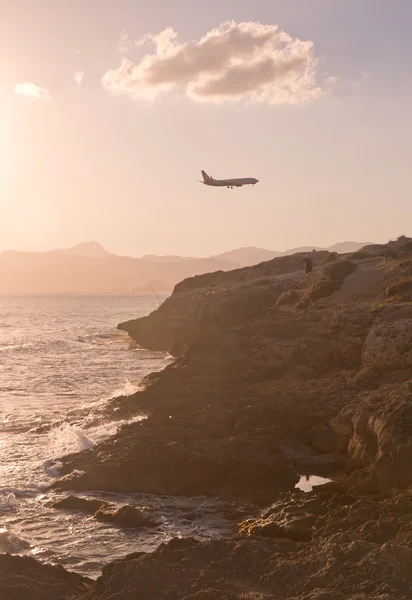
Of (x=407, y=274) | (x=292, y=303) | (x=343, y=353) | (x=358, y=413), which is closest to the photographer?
(x=358, y=413)

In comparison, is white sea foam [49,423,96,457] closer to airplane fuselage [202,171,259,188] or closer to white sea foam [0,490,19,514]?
white sea foam [0,490,19,514]

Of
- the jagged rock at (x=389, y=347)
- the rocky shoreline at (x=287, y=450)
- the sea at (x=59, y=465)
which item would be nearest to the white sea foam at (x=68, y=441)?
the sea at (x=59, y=465)

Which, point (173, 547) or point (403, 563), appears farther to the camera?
point (173, 547)

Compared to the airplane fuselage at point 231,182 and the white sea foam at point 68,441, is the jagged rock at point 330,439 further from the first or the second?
the airplane fuselage at point 231,182

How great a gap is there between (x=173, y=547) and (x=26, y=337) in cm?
6903

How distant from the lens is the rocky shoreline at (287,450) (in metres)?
11.3

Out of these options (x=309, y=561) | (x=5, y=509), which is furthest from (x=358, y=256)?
(x=309, y=561)

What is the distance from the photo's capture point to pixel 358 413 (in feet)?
64.3

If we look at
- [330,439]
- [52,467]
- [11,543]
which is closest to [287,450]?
[330,439]

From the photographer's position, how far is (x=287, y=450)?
20359 mm

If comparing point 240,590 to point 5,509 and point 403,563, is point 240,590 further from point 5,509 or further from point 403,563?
point 5,509

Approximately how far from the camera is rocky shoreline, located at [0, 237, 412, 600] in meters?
11.3

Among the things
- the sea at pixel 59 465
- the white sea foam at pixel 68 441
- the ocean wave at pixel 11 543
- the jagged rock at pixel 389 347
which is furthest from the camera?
the jagged rock at pixel 389 347

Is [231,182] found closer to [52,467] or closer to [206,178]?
[206,178]
